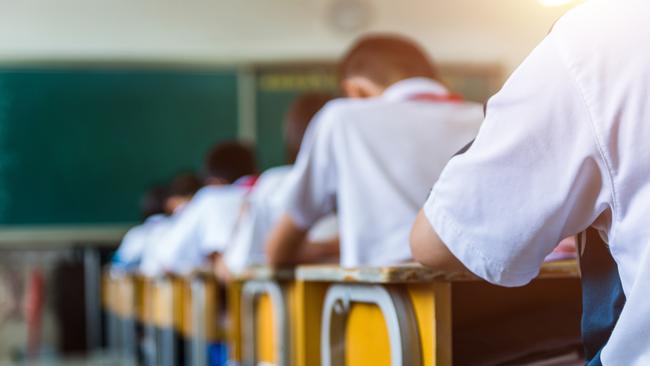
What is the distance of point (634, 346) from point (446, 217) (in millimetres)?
226

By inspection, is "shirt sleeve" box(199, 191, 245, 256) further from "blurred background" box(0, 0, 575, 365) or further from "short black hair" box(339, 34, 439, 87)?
"blurred background" box(0, 0, 575, 365)

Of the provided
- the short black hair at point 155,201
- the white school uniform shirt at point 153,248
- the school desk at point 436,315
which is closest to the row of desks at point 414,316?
the school desk at point 436,315

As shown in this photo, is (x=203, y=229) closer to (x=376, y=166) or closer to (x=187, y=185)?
(x=187, y=185)

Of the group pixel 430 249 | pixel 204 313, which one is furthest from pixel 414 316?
pixel 204 313

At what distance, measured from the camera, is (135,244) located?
6113 mm

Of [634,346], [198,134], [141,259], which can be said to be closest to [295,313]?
[634,346]

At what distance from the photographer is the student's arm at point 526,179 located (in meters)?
0.87

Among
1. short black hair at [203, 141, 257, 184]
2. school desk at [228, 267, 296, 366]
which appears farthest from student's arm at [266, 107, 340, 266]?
short black hair at [203, 141, 257, 184]

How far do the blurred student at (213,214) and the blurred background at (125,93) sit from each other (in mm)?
2571

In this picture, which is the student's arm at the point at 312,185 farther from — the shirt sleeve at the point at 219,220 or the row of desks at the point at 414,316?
the shirt sleeve at the point at 219,220

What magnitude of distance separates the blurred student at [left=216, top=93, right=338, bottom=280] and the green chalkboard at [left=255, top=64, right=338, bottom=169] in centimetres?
353

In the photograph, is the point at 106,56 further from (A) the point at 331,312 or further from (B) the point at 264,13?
(A) the point at 331,312

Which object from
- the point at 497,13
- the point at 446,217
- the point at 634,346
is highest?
the point at 497,13

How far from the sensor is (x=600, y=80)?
842 millimetres
